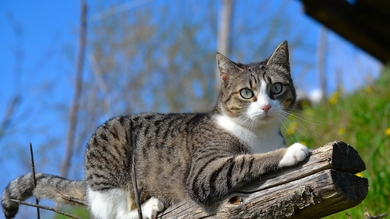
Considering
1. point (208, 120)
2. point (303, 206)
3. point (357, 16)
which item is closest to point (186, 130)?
point (208, 120)

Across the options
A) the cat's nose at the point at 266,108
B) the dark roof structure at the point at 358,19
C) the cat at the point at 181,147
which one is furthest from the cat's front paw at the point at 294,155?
the dark roof structure at the point at 358,19

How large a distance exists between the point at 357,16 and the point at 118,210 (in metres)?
6.03

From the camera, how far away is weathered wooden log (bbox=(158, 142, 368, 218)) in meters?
2.23

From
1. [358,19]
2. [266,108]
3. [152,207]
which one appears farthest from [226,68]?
[358,19]

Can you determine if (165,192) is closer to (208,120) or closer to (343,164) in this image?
(208,120)

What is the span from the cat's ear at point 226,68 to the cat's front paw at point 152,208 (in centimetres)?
95

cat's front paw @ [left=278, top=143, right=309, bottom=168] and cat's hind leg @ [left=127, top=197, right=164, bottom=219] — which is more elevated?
cat's hind leg @ [left=127, top=197, right=164, bottom=219]

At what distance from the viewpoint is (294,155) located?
2340mm

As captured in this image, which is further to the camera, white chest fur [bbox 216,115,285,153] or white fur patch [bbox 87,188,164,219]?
white fur patch [bbox 87,188,164,219]

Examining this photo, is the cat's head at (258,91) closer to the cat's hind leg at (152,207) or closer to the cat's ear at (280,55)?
the cat's ear at (280,55)

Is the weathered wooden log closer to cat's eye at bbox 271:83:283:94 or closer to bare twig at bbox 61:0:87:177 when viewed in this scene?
cat's eye at bbox 271:83:283:94

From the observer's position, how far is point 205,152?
290 cm

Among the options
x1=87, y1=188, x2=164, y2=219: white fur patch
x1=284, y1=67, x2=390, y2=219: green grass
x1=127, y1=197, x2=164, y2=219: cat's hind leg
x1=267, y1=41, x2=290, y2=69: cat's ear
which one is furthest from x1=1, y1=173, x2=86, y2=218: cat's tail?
x1=284, y1=67, x2=390, y2=219: green grass

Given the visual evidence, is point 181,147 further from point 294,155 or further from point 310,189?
point 310,189
